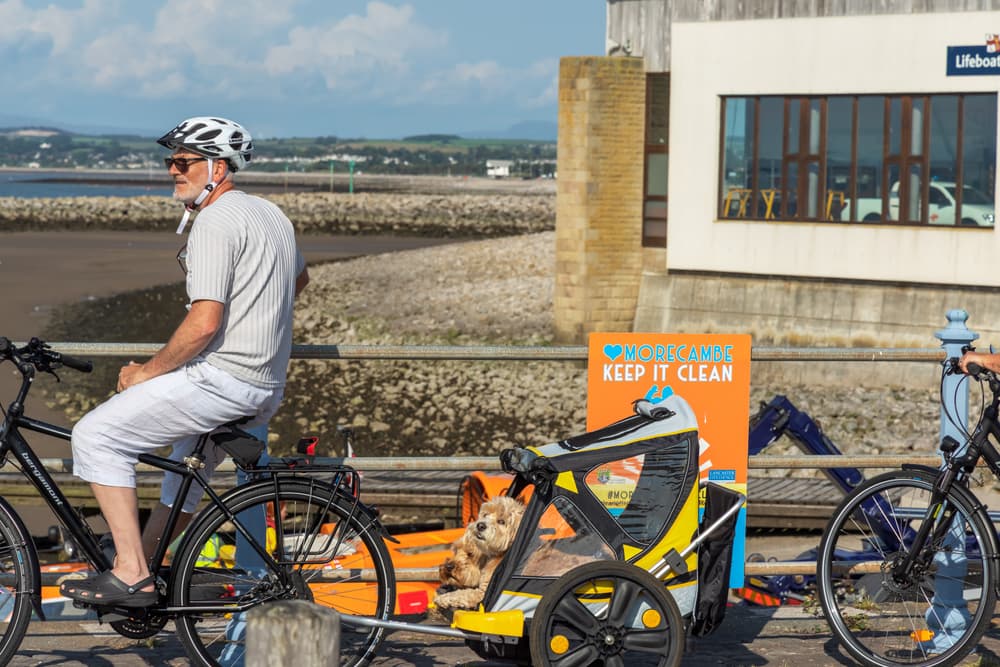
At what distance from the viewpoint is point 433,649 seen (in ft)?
20.9

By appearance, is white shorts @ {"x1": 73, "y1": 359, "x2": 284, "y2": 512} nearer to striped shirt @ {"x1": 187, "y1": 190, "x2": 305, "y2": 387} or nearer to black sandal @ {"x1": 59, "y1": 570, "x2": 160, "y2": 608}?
striped shirt @ {"x1": 187, "y1": 190, "x2": 305, "y2": 387}

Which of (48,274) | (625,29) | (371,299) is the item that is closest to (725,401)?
(625,29)

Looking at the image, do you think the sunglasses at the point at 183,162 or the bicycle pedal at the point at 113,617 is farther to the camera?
the sunglasses at the point at 183,162

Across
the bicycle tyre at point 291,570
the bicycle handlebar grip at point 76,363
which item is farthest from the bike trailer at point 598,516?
the bicycle handlebar grip at point 76,363

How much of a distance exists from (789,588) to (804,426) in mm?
1758

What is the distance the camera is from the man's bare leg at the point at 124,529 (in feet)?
17.8

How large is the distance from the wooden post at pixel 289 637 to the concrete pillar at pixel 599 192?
2200 centimetres

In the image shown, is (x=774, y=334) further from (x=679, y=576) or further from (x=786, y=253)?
(x=679, y=576)

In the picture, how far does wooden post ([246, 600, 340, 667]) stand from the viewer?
3.86 metres

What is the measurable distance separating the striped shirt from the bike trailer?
1.01m

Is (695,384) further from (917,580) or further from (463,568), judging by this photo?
(463,568)

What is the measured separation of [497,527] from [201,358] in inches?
50.2

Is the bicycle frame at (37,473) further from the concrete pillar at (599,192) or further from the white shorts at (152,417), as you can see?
the concrete pillar at (599,192)

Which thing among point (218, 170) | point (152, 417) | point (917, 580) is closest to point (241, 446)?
point (152, 417)
